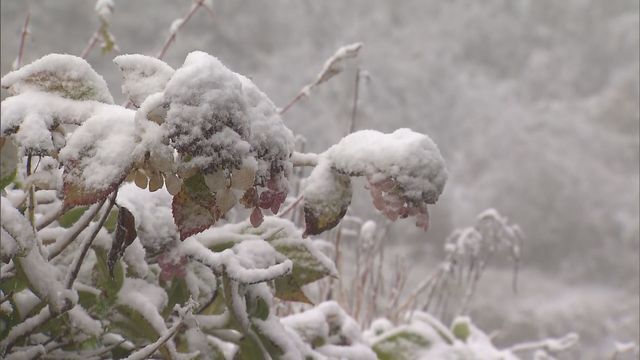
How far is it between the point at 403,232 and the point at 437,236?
17 centimetres

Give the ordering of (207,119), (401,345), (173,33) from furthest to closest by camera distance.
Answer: (173,33) < (401,345) < (207,119)

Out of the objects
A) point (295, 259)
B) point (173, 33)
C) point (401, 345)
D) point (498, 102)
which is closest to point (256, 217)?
point (295, 259)

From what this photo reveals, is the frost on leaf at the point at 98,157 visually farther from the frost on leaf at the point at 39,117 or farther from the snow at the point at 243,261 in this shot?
the snow at the point at 243,261

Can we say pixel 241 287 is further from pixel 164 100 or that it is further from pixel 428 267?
pixel 428 267

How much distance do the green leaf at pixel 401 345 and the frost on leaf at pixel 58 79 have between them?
0.56m

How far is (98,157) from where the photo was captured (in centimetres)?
32

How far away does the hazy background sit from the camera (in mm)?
2775

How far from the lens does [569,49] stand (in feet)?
12.2

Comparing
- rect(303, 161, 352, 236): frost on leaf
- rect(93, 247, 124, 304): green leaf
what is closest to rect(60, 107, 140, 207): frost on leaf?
rect(303, 161, 352, 236): frost on leaf

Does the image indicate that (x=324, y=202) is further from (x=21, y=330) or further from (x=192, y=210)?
(x=21, y=330)

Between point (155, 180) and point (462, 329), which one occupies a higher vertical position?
point (462, 329)

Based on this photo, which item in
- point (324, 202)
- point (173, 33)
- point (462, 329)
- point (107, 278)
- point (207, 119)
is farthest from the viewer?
point (462, 329)

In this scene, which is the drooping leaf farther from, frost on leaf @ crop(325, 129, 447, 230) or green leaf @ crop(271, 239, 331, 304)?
green leaf @ crop(271, 239, 331, 304)

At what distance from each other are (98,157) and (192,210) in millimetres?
56
